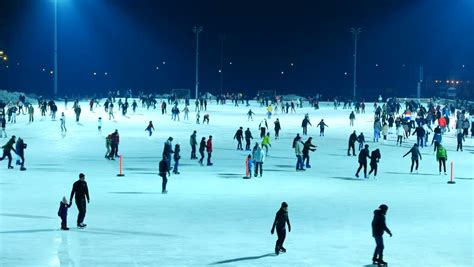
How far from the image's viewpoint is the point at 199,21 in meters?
A: 146

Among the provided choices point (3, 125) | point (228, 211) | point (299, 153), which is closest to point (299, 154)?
point (299, 153)

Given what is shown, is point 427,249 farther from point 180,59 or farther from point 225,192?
point 180,59

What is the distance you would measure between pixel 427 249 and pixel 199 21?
132314mm

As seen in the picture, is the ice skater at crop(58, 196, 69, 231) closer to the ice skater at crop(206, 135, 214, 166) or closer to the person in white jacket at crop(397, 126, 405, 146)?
the ice skater at crop(206, 135, 214, 166)

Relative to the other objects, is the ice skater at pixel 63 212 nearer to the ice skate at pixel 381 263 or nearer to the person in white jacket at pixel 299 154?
the ice skate at pixel 381 263

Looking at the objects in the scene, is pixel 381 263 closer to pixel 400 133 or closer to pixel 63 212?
pixel 63 212

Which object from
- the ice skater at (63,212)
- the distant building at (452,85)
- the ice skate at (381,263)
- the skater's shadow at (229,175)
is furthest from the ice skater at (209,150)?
the distant building at (452,85)

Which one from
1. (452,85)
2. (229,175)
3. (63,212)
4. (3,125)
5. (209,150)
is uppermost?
(452,85)

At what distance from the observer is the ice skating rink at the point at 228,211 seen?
577 inches

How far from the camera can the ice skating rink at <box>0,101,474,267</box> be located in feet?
48.1

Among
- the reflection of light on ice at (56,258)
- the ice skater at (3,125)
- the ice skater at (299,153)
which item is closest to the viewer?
the reflection of light on ice at (56,258)

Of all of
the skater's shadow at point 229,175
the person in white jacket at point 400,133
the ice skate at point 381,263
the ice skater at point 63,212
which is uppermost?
the person in white jacket at point 400,133

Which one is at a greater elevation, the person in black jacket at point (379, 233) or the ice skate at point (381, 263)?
the person in black jacket at point (379, 233)

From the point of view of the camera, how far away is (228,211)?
19656mm
